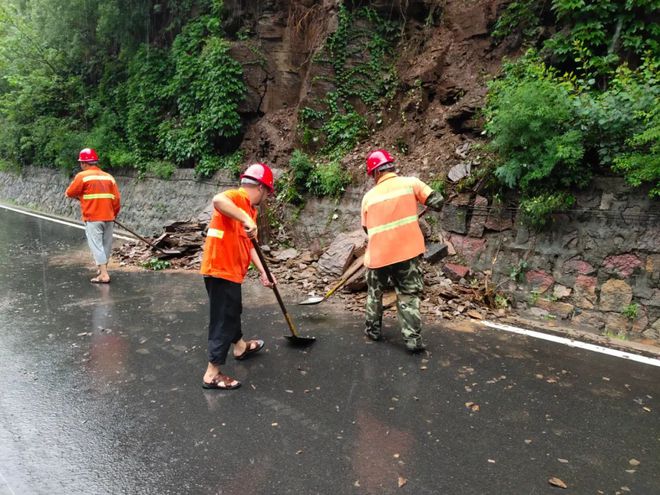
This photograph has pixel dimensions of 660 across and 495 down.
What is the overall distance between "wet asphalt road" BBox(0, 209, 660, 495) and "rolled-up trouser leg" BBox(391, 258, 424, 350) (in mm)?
216

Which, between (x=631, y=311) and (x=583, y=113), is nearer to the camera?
(x=631, y=311)

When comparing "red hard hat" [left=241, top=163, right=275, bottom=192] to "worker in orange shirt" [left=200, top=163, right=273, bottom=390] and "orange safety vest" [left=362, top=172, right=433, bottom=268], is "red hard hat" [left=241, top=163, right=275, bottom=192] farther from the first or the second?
"orange safety vest" [left=362, top=172, right=433, bottom=268]

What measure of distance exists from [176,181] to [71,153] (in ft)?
21.2

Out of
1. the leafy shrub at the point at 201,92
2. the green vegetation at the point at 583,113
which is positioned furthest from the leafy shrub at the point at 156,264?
the green vegetation at the point at 583,113

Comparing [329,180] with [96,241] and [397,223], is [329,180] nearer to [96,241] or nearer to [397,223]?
[397,223]

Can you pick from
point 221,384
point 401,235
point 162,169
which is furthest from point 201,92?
point 221,384

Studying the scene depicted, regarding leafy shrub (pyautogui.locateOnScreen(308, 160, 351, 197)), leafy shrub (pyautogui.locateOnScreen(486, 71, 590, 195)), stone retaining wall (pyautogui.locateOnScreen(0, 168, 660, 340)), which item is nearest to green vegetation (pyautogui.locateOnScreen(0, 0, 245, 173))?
leafy shrub (pyautogui.locateOnScreen(308, 160, 351, 197))

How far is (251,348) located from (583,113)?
186 inches

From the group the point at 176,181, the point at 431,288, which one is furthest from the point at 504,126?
the point at 176,181

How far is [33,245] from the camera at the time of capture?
33.4 feet

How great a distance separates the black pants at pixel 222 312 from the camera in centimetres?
386

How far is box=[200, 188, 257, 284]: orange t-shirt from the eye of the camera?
3807 mm

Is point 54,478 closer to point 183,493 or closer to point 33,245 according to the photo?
point 183,493

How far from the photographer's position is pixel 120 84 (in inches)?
621
